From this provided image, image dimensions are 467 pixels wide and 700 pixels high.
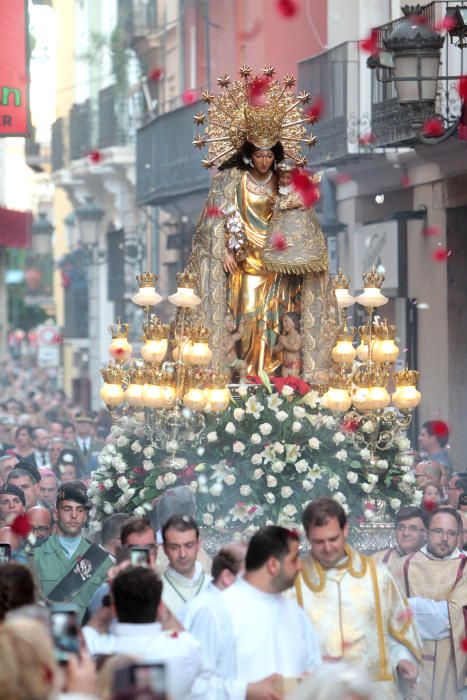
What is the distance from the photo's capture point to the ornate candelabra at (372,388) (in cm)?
1189

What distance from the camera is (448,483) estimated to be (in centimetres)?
1398

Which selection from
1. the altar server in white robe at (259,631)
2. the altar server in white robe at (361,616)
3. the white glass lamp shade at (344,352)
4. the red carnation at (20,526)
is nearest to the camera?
the altar server in white robe at (259,631)

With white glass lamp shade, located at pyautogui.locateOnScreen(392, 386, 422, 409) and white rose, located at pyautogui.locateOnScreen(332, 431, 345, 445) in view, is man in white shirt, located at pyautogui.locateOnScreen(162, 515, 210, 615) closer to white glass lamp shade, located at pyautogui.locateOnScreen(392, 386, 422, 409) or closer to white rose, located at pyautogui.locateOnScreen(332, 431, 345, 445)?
white rose, located at pyautogui.locateOnScreen(332, 431, 345, 445)

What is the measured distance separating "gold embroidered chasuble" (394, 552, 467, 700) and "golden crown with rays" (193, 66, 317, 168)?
2865 mm

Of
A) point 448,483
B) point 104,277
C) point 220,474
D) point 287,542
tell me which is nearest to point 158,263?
point 104,277

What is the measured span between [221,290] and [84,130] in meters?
27.5

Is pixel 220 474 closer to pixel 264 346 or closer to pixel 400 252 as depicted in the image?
pixel 264 346

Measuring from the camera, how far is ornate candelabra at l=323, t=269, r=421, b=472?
39.0 feet

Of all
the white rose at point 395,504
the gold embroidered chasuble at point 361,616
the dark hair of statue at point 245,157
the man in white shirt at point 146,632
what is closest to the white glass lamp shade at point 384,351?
the white rose at point 395,504

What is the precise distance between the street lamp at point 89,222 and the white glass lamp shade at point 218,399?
22.2 metres

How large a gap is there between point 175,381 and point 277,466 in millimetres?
820

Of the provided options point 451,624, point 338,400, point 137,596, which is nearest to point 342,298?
point 338,400

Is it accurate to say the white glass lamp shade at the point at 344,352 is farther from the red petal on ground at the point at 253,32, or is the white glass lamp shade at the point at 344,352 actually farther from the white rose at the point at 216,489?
the red petal on ground at the point at 253,32

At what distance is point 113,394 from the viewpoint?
12203mm
